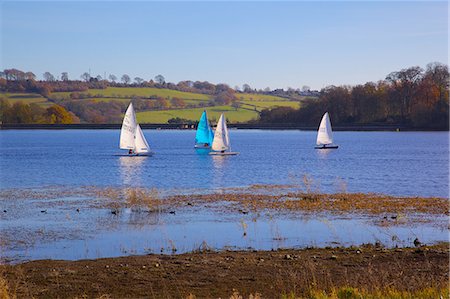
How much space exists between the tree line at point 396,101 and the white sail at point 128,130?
8876cm

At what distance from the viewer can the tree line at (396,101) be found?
488 ft

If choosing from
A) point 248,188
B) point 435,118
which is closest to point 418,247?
point 248,188

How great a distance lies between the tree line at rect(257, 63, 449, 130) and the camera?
148750mm

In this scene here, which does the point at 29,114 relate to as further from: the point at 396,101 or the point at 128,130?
the point at 128,130

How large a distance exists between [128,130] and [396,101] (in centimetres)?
10229

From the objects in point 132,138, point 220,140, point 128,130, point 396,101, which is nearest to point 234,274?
point 128,130

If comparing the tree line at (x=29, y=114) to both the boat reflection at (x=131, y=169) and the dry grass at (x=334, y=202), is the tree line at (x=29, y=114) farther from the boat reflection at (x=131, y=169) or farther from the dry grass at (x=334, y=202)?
the dry grass at (x=334, y=202)

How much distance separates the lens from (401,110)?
15988cm

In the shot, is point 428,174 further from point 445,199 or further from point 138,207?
point 138,207

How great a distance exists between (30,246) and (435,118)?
136560mm

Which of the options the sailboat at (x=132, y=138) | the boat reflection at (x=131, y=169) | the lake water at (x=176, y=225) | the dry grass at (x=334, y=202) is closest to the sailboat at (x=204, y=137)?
the boat reflection at (x=131, y=169)

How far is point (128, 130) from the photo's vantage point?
226 ft

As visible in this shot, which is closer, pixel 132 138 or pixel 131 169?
pixel 131 169

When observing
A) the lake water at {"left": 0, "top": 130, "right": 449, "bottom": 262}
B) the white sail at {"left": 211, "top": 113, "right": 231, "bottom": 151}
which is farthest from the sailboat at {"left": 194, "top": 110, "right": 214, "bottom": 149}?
the lake water at {"left": 0, "top": 130, "right": 449, "bottom": 262}
